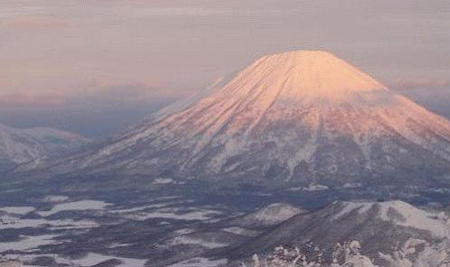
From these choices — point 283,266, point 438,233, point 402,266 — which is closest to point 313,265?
point 283,266

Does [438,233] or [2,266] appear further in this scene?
[438,233]

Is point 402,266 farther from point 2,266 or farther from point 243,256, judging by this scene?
point 243,256

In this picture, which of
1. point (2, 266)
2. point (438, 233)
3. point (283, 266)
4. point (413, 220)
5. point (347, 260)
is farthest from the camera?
point (413, 220)

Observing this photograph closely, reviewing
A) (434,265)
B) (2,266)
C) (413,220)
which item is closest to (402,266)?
(434,265)

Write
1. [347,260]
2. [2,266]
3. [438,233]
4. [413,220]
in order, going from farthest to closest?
[413,220] < [438,233] < [2,266] < [347,260]

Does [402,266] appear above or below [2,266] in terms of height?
above

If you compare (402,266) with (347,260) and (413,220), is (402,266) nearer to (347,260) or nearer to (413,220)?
(347,260)

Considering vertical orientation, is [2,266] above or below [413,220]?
above

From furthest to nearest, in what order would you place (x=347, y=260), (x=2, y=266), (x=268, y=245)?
1. (x=268, y=245)
2. (x=2, y=266)
3. (x=347, y=260)

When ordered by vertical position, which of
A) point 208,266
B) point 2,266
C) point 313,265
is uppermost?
point 313,265
